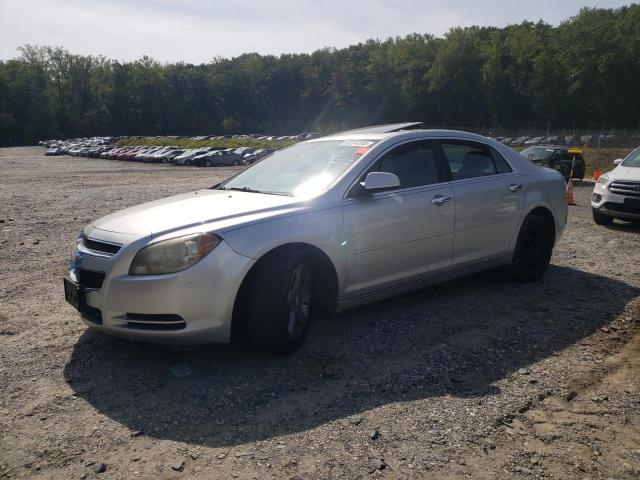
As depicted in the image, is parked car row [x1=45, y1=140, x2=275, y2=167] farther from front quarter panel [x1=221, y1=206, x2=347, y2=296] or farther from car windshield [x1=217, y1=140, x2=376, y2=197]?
front quarter panel [x1=221, y1=206, x2=347, y2=296]

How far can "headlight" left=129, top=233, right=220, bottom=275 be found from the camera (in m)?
3.65

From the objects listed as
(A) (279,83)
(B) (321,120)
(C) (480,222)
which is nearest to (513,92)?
(B) (321,120)

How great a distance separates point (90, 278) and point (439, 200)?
9.82 ft

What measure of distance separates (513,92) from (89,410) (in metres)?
102

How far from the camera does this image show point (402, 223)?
4.70 m

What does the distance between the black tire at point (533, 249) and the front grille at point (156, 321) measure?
3819mm

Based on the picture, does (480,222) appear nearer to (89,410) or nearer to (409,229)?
(409,229)

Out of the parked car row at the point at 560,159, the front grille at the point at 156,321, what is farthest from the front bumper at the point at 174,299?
the parked car row at the point at 560,159

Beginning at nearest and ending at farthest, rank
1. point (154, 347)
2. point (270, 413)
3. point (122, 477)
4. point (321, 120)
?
point (122, 477)
point (270, 413)
point (154, 347)
point (321, 120)

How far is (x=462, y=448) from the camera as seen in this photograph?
2.96 m

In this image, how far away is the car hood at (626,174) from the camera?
976 centimetres

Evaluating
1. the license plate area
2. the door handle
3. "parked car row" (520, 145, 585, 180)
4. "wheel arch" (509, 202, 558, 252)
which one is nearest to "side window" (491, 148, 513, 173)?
"wheel arch" (509, 202, 558, 252)

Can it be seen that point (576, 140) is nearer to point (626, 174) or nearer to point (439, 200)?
point (626, 174)

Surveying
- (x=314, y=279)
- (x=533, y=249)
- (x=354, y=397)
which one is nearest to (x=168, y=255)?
(x=314, y=279)
